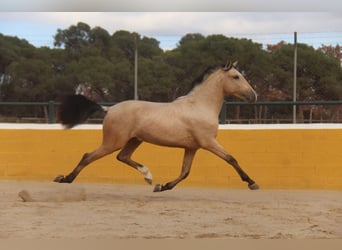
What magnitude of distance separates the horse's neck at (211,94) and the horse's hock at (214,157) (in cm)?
234

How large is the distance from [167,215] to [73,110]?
1935mm

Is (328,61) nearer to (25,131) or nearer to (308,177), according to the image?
(308,177)

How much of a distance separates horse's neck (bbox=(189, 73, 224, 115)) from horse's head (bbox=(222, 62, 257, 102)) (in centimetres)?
9

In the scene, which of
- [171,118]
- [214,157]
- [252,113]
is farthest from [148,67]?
[252,113]

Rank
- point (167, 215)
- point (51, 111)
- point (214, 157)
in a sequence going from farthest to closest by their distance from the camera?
point (51, 111) → point (214, 157) → point (167, 215)

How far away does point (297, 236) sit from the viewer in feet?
17.6

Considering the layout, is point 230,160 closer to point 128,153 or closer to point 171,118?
point 171,118

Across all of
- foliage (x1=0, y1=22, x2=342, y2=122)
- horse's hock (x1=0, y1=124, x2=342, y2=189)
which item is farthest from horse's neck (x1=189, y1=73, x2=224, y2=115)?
horse's hock (x1=0, y1=124, x2=342, y2=189)

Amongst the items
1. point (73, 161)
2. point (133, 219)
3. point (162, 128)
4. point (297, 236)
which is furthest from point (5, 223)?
point (73, 161)

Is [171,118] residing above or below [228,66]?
below

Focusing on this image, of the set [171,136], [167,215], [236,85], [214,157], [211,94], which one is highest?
[236,85]

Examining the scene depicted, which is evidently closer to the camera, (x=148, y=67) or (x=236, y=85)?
(x=236, y=85)

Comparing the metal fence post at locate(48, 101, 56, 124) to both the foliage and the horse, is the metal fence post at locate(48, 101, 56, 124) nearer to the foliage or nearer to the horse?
the foliage

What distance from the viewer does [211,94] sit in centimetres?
741
